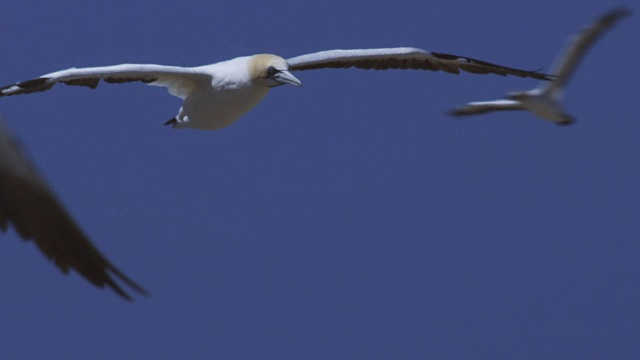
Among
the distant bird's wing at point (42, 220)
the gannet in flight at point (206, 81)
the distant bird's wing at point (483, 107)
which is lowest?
the distant bird's wing at point (42, 220)

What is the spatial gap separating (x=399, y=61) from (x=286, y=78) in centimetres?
200

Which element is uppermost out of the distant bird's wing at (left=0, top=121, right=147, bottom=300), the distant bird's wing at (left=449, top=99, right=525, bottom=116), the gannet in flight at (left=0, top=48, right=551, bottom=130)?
the distant bird's wing at (left=449, top=99, right=525, bottom=116)

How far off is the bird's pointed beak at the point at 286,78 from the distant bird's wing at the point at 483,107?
458cm

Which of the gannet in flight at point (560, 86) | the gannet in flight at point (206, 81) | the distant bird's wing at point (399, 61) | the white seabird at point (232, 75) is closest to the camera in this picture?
the gannet in flight at point (206, 81)

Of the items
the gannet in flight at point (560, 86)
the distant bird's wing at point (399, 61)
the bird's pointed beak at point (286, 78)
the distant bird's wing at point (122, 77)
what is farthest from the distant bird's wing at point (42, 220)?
the gannet in flight at point (560, 86)

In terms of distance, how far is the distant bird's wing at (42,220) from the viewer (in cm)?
582

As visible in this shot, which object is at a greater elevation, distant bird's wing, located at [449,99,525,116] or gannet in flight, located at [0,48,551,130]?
distant bird's wing, located at [449,99,525,116]

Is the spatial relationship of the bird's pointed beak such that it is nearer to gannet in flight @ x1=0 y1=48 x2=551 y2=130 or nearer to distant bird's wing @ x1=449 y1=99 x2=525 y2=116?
gannet in flight @ x1=0 y1=48 x2=551 y2=130

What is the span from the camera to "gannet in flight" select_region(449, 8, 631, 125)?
14938 millimetres

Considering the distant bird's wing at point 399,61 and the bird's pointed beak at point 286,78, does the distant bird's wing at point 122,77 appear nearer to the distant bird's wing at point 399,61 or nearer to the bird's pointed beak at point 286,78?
the bird's pointed beak at point 286,78

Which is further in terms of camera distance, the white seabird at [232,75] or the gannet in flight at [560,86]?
the gannet in flight at [560,86]

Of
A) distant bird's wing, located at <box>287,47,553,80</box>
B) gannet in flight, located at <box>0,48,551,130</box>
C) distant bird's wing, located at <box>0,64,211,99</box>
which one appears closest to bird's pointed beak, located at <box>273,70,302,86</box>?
gannet in flight, located at <box>0,48,551,130</box>

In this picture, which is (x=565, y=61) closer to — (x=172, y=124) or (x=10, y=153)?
(x=172, y=124)

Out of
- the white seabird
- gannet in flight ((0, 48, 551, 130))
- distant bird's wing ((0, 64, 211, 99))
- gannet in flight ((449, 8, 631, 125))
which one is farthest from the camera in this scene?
gannet in flight ((449, 8, 631, 125))
